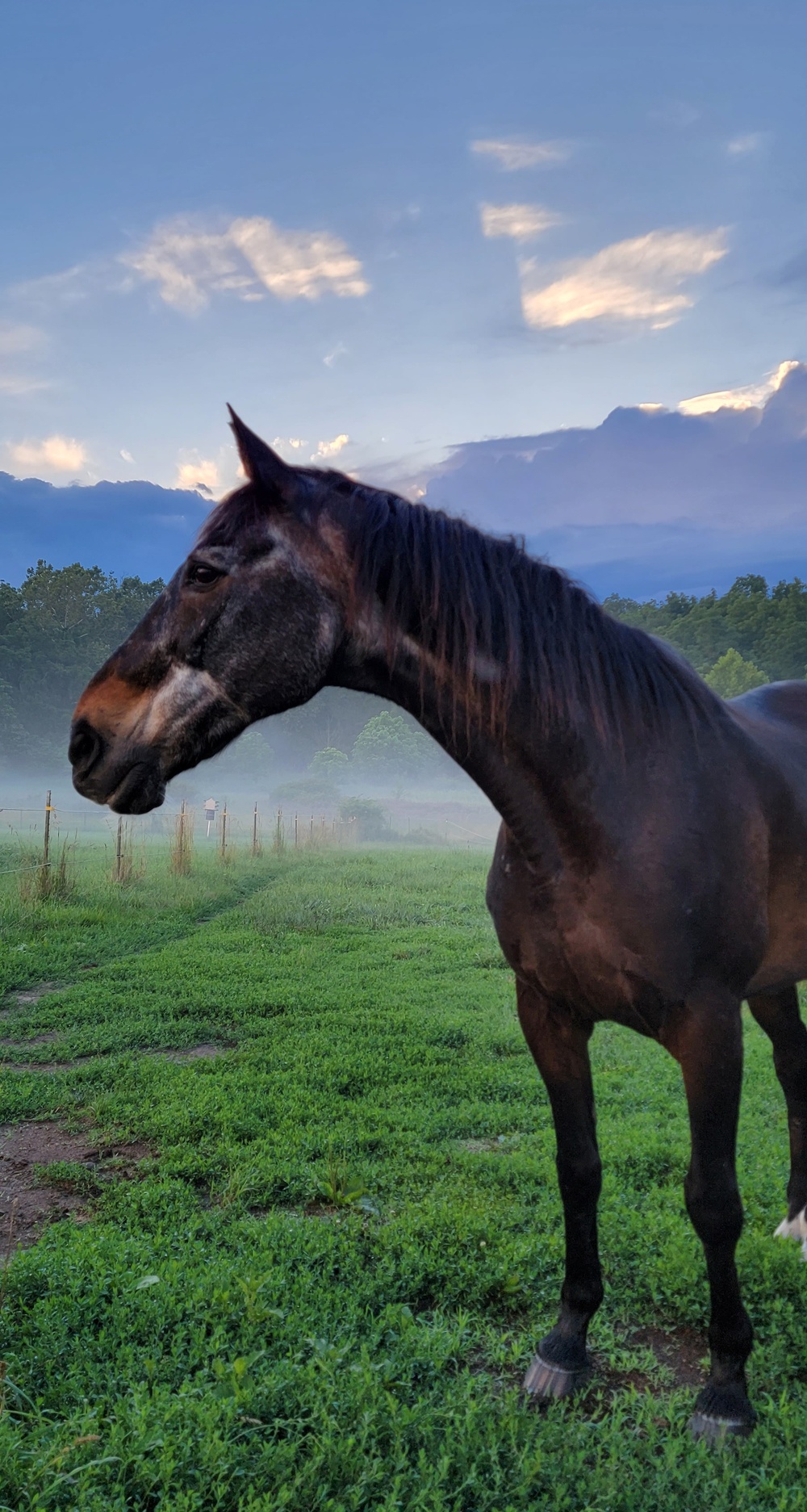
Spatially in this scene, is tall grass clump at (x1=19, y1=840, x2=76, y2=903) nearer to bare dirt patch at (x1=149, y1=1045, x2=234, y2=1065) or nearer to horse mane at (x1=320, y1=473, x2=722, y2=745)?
bare dirt patch at (x1=149, y1=1045, x2=234, y2=1065)

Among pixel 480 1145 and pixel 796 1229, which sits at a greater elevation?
pixel 796 1229

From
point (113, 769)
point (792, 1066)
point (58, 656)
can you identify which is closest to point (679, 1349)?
point (792, 1066)

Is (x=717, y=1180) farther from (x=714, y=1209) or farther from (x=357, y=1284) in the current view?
(x=357, y=1284)

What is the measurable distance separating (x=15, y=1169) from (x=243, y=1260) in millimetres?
1641

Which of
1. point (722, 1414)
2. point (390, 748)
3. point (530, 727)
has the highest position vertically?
point (390, 748)

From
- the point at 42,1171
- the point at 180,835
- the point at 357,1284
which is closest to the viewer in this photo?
the point at 357,1284

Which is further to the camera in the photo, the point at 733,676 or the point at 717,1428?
the point at 733,676

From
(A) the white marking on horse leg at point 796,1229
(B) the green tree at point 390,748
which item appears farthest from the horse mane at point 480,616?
(B) the green tree at point 390,748

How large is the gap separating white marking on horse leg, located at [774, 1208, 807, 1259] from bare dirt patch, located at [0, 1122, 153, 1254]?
291 centimetres

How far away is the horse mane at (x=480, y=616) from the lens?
2.14 metres

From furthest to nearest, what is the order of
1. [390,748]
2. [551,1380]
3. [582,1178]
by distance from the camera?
[390,748], [582,1178], [551,1380]

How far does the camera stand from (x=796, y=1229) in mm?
3402

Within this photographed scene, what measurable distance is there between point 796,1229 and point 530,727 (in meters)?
2.65

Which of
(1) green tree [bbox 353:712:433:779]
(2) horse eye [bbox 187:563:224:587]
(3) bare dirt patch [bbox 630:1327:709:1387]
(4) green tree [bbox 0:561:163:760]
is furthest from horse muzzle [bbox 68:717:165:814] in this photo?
(1) green tree [bbox 353:712:433:779]
